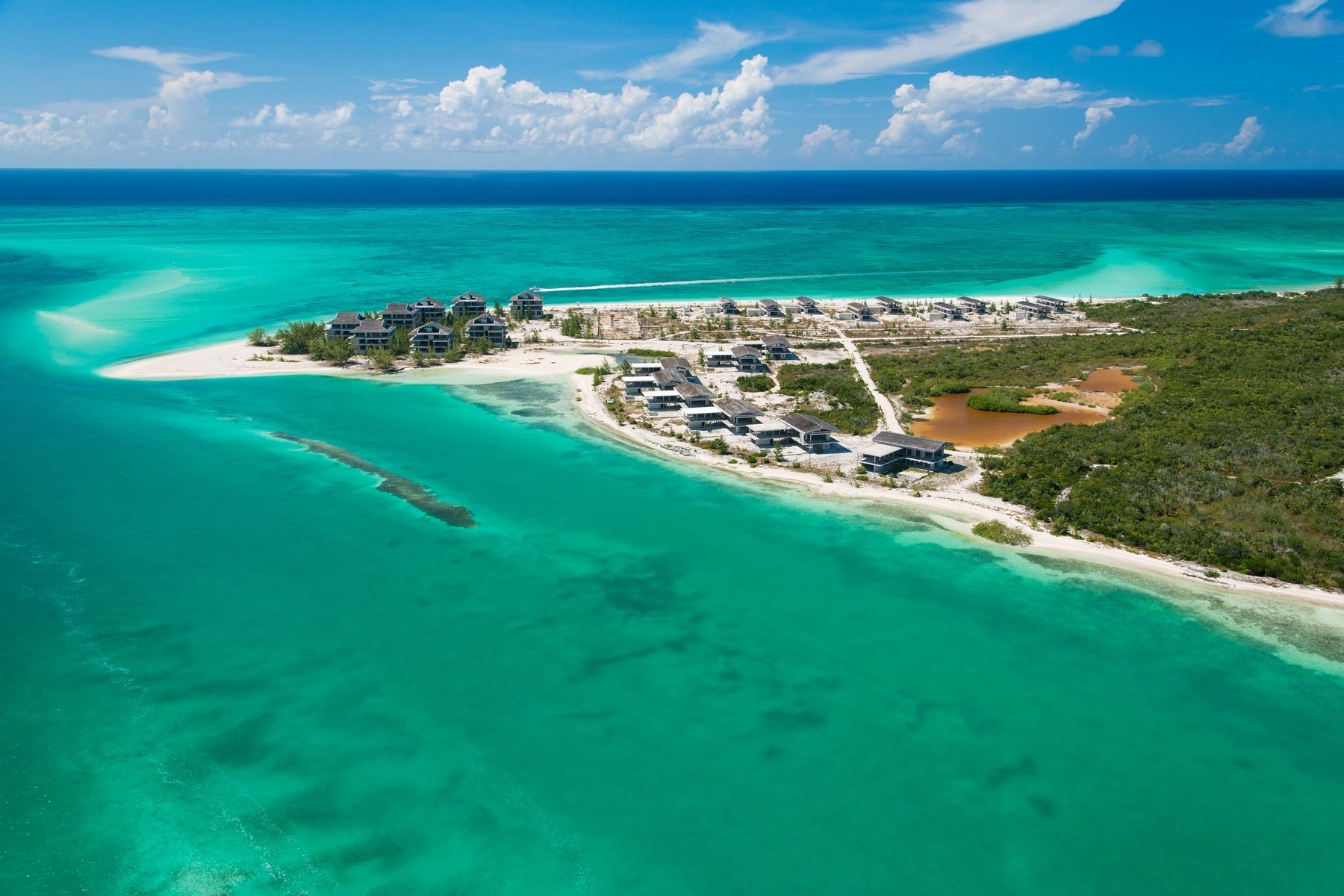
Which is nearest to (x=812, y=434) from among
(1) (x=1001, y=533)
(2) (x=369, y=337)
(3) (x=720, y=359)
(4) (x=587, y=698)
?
(1) (x=1001, y=533)

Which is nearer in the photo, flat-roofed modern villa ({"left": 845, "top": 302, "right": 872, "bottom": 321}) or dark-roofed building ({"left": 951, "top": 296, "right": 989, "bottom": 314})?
flat-roofed modern villa ({"left": 845, "top": 302, "right": 872, "bottom": 321})

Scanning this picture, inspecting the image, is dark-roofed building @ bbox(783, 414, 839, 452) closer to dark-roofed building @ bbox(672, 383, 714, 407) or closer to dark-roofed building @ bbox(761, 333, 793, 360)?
dark-roofed building @ bbox(672, 383, 714, 407)

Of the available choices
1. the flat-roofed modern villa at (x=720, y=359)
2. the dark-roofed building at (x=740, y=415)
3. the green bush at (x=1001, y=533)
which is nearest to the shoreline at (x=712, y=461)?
the green bush at (x=1001, y=533)

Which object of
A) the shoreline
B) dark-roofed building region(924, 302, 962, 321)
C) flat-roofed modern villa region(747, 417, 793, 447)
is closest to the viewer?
the shoreline

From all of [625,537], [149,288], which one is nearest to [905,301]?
[625,537]

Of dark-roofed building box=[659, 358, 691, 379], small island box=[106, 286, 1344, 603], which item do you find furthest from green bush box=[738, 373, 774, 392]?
dark-roofed building box=[659, 358, 691, 379]

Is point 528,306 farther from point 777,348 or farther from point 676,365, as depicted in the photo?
point 676,365
